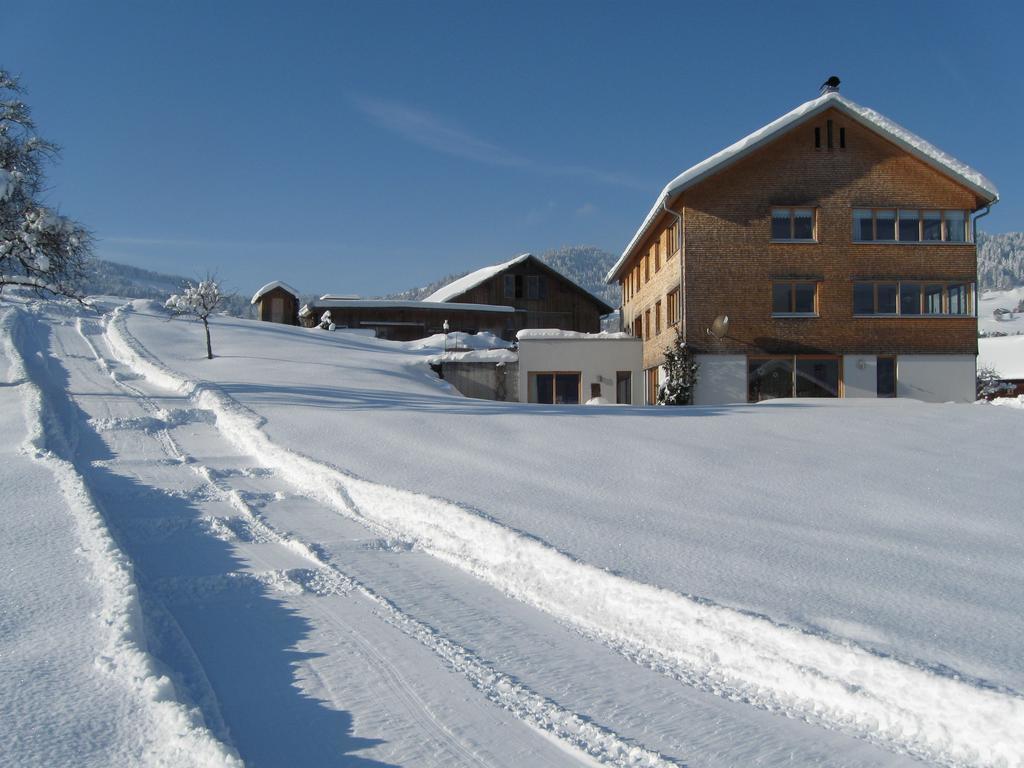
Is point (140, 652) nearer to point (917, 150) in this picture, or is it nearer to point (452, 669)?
point (452, 669)

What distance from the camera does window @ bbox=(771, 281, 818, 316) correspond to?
25.6m

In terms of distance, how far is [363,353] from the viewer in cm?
3234

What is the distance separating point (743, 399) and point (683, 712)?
2191cm

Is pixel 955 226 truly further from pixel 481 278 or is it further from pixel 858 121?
pixel 481 278

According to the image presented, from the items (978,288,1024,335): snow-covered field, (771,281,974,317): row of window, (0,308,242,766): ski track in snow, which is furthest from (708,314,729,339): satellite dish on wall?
(978,288,1024,335): snow-covered field

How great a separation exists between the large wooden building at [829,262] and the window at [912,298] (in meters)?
0.03

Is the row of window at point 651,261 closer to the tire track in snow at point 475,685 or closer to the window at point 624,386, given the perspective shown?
the window at point 624,386

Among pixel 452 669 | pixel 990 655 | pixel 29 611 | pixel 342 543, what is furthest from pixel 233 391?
pixel 990 655

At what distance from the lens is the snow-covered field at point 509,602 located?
3.96 metres

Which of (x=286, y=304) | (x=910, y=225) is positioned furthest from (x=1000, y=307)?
(x=910, y=225)

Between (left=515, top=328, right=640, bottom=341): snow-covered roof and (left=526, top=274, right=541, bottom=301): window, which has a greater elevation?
(left=526, top=274, right=541, bottom=301): window

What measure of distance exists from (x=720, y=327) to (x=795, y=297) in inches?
109

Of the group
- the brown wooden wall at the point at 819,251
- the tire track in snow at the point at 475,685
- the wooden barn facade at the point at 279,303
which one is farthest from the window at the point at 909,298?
the wooden barn facade at the point at 279,303

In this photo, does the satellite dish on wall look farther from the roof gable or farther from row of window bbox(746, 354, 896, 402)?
the roof gable
